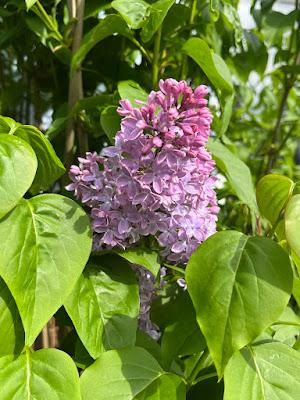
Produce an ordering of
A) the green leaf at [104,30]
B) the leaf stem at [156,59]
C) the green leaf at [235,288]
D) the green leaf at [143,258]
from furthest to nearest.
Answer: the leaf stem at [156,59], the green leaf at [104,30], the green leaf at [143,258], the green leaf at [235,288]

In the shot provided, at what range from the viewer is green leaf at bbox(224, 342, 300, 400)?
63cm

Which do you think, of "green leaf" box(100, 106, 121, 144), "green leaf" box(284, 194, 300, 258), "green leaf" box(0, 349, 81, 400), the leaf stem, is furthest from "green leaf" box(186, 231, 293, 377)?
the leaf stem

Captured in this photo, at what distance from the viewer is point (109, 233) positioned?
0.70 m

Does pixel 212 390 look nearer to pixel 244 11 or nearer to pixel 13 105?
pixel 13 105

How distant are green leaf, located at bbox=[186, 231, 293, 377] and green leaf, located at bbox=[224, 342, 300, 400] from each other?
0.20 ft

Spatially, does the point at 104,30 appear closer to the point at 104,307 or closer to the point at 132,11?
the point at 132,11

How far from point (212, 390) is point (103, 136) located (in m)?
0.47

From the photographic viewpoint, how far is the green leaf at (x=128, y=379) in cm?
64

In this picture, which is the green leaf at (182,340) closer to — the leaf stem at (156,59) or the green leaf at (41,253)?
the green leaf at (41,253)

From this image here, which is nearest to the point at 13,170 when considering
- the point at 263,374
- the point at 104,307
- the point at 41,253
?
the point at 41,253

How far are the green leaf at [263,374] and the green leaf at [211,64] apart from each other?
33cm

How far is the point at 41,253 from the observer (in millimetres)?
637

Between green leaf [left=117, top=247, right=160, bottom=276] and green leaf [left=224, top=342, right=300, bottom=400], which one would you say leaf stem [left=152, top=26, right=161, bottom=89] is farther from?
green leaf [left=224, top=342, right=300, bottom=400]

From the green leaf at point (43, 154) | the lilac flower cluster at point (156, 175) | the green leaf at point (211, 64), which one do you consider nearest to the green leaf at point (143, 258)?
the lilac flower cluster at point (156, 175)
